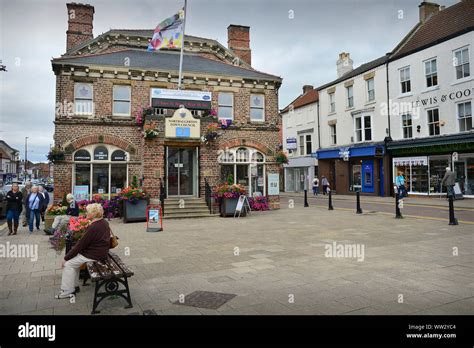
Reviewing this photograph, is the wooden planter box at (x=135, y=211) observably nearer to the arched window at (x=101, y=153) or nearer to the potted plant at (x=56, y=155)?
the arched window at (x=101, y=153)

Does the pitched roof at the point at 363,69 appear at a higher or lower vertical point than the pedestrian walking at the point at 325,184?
higher

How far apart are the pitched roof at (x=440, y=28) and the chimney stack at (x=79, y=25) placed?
22.4 m

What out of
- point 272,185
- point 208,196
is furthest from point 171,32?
point 272,185

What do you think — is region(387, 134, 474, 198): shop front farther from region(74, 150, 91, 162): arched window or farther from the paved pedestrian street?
region(74, 150, 91, 162): arched window

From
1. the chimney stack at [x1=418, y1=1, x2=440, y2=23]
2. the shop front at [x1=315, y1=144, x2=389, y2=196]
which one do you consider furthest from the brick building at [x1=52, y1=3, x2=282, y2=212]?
the chimney stack at [x1=418, y1=1, x2=440, y2=23]

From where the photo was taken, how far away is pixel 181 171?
58.7 feet

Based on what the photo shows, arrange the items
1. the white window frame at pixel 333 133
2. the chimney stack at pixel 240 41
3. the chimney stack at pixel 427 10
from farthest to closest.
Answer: the white window frame at pixel 333 133 < the chimney stack at pixel 427 10 < the chimney stack at pixel 240 41

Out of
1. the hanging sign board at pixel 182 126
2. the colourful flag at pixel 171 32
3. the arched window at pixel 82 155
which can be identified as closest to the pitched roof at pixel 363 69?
the colourful flag at pixel 171 32

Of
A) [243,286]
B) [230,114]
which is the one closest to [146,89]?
→ [230,114]

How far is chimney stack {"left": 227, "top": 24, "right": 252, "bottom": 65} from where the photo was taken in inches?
1029

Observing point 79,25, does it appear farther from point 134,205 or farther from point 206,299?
point 206,299

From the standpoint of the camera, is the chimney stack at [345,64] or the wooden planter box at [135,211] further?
the chimney stack at [345,64]

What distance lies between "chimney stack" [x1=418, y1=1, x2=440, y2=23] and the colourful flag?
789 inches

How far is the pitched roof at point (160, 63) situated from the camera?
17188 mm
